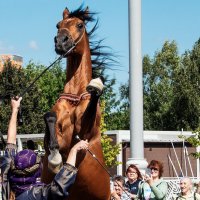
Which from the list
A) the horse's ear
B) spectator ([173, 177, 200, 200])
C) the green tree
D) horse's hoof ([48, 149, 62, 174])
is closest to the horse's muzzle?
the horse's ear

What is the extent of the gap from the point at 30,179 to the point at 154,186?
477cm

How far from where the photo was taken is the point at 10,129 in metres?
5.00

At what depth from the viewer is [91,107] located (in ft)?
24.9

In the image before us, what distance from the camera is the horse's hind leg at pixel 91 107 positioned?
7.38 metres

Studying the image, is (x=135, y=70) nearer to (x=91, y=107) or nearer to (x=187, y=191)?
(x=187, y=191)

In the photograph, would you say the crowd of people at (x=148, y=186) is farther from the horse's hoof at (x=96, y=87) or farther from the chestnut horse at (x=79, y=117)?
the horse's hoof at (x=96, y=87)

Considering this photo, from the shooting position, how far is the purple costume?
370 cm

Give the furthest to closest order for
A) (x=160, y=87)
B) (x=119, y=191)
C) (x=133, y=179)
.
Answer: (x=160, y=87)
(x=133, y=179)
(x=119, y=191)

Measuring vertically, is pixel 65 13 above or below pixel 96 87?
above

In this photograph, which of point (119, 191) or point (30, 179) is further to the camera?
point (119, 191)

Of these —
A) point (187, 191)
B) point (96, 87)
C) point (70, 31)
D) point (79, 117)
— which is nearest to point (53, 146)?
point (79, 117)

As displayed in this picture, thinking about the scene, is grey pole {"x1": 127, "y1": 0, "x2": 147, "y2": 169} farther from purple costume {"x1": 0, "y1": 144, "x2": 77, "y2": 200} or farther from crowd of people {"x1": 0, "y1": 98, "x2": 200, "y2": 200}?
purple costume {"x1": 0, "y1": 144, "x2": 77, "y2": 200}

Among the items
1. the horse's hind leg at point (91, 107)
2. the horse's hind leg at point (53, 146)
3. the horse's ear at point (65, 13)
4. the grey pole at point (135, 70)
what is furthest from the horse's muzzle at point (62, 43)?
the grey pole at point (135, 70)

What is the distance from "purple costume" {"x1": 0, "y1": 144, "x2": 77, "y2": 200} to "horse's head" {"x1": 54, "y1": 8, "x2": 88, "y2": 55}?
11.7 feet
